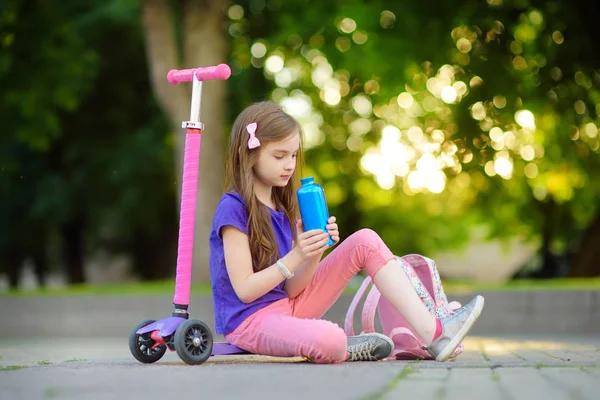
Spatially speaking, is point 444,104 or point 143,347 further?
point 444,104

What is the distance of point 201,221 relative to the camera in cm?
1230

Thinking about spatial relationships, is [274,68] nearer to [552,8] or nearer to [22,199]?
[22,199]

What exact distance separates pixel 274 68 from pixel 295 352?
15.6 meters

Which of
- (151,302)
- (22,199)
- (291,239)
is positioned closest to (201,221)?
(151,302)

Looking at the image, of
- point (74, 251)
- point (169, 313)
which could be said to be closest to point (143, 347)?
point (169, 313)

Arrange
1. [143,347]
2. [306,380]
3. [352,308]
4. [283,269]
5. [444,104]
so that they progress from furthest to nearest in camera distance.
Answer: [444,104] → [352,308] → [143,347] → [283,269] → [306,380]

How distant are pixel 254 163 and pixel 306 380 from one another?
137 cm

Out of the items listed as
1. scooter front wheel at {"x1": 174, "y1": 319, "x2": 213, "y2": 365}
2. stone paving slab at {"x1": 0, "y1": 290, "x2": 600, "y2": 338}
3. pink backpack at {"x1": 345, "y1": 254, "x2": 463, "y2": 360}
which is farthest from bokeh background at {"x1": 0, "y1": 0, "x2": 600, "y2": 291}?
scooter front wheel at {"x1": 174, "y1": 319, "x2": 213, "y2": 365}

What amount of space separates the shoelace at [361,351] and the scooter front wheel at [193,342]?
28.4 inches

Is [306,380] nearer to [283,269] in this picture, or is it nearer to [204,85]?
[283,269]

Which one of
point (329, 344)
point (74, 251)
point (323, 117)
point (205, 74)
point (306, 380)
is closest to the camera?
point (306, 380)

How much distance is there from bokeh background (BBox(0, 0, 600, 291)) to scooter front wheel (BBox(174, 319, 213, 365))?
7394 millimetres

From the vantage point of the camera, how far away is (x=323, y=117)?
22.5 metres

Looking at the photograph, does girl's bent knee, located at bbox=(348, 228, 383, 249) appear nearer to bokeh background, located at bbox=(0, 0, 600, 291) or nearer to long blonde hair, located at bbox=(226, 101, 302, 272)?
long blonde hair, located at bbox=(226, 101, 302, 272)
